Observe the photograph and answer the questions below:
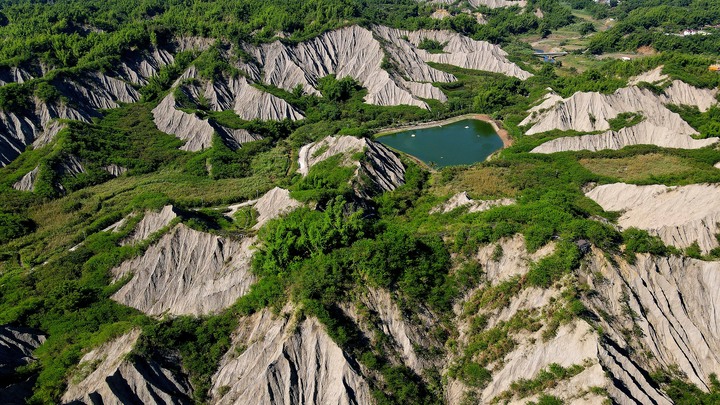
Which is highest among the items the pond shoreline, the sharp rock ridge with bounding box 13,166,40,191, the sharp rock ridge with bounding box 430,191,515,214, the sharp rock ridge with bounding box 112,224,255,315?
the sharp rock ridge with bounding box 13,166,40,191

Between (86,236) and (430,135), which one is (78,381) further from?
(430,135)

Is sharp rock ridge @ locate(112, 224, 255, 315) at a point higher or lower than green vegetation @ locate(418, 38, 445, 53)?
higher

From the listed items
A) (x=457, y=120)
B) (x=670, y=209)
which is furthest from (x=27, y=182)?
(x=670, y=209)

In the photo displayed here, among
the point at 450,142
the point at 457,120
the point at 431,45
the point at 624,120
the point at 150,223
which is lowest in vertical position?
the point at 457,120

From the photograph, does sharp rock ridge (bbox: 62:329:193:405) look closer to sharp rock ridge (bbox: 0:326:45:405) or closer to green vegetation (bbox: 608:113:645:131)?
sharp rock ridge (bbox: 0:326:45:405)

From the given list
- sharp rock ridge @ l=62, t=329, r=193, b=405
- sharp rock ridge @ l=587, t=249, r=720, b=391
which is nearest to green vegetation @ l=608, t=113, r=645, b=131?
Answer: sharp rock ridge @ l=587, t=249, r=720, b=391

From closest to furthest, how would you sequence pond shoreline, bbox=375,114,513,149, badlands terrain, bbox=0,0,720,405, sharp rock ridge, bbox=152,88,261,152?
badlands terrain, bbox=0,0,720,405 < sharp rock ridge, bbox=152,88,261,152 < pond shoreline, bbox=375,114,513,149

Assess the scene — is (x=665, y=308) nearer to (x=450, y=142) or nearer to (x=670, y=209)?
(x=670, y=209)

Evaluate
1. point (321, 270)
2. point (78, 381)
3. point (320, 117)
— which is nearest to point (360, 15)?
point (320, 117)
